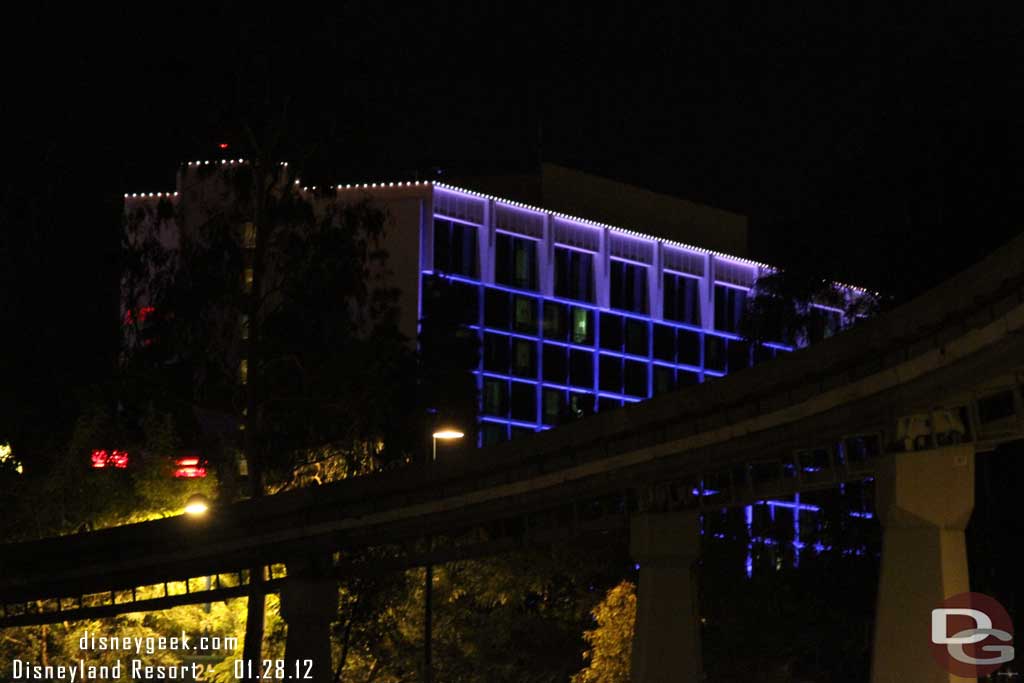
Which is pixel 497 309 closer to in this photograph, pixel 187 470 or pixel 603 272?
pixel 603 272

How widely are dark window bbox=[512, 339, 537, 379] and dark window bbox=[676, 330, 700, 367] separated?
1582cm

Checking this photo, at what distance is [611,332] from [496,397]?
43.0 feet

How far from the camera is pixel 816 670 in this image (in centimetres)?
6806

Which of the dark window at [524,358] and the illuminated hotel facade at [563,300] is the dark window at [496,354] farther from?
the dark window at [524,358]

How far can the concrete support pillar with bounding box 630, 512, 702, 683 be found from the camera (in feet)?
117

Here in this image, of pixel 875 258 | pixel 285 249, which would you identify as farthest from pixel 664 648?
pixel 285 249

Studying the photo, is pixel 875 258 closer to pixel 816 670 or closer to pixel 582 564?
pixel 582 564

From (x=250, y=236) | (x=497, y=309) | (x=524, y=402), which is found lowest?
(x=250, y=236)

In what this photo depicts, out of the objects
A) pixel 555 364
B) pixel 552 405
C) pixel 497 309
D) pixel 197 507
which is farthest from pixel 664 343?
pixel 197 507

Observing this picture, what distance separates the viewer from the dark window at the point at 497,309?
12588 centimetres

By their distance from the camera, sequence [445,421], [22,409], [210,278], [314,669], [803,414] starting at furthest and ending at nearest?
[445,421]
[22,409]
[210,278]
[314,669]
[803,414]

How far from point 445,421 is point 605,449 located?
62744 mm

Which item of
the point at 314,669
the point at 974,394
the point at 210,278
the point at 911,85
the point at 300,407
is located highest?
the point at 911,85

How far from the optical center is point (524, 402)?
12825cm
